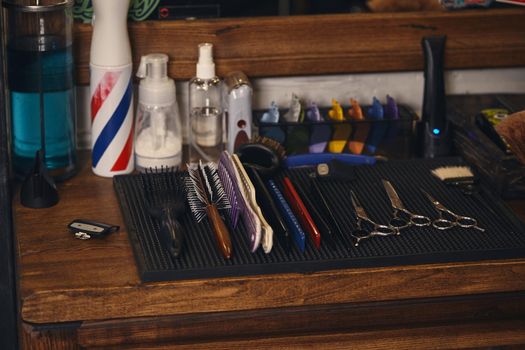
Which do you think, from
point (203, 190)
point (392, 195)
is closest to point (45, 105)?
point (203, 190)

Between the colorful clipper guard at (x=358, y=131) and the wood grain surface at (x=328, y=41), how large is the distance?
2.9 inches

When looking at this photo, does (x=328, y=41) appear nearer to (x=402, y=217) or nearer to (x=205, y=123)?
(x=205, y=123)

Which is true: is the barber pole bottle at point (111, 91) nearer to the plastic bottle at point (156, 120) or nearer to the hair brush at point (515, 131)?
the plastic bottle at point (156, 120)

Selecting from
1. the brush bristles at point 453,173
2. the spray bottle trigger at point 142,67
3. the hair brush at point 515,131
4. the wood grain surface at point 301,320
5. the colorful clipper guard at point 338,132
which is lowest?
the wood grain surface at point 301,320

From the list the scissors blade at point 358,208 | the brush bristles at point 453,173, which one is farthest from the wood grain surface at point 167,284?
the brush bristles at point 453,173

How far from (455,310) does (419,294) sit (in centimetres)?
7

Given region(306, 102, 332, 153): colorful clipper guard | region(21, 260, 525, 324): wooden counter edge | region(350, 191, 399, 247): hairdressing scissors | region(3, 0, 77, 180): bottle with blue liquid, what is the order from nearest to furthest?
region(21, 260, 525, 324): wooden counter edge
region(350, 191, 399, 247): hairdressing scissors
region(3, 0, 77, 180): bottle with blue liquid
region(306, 102, 332, 153): colorful clipper guard

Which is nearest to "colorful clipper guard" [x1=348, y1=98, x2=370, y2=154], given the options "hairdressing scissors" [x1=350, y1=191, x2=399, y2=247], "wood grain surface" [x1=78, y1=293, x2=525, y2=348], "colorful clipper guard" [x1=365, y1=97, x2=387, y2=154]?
"colorful clipper guard" [x1=365, y1=97, x2=387, y2=154]

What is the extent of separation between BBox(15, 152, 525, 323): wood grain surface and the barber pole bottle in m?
0.19

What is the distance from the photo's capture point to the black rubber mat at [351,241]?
116 cm

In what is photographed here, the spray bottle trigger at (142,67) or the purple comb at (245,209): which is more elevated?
the spray bottle trigger at (142,67)

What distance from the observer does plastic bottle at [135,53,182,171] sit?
1.40 m

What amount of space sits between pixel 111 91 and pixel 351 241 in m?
0.41

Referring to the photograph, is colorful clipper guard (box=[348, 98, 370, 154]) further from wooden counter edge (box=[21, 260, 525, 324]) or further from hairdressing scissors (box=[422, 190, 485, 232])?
wooden counter edge (box=[21, 260, 525, 324])
